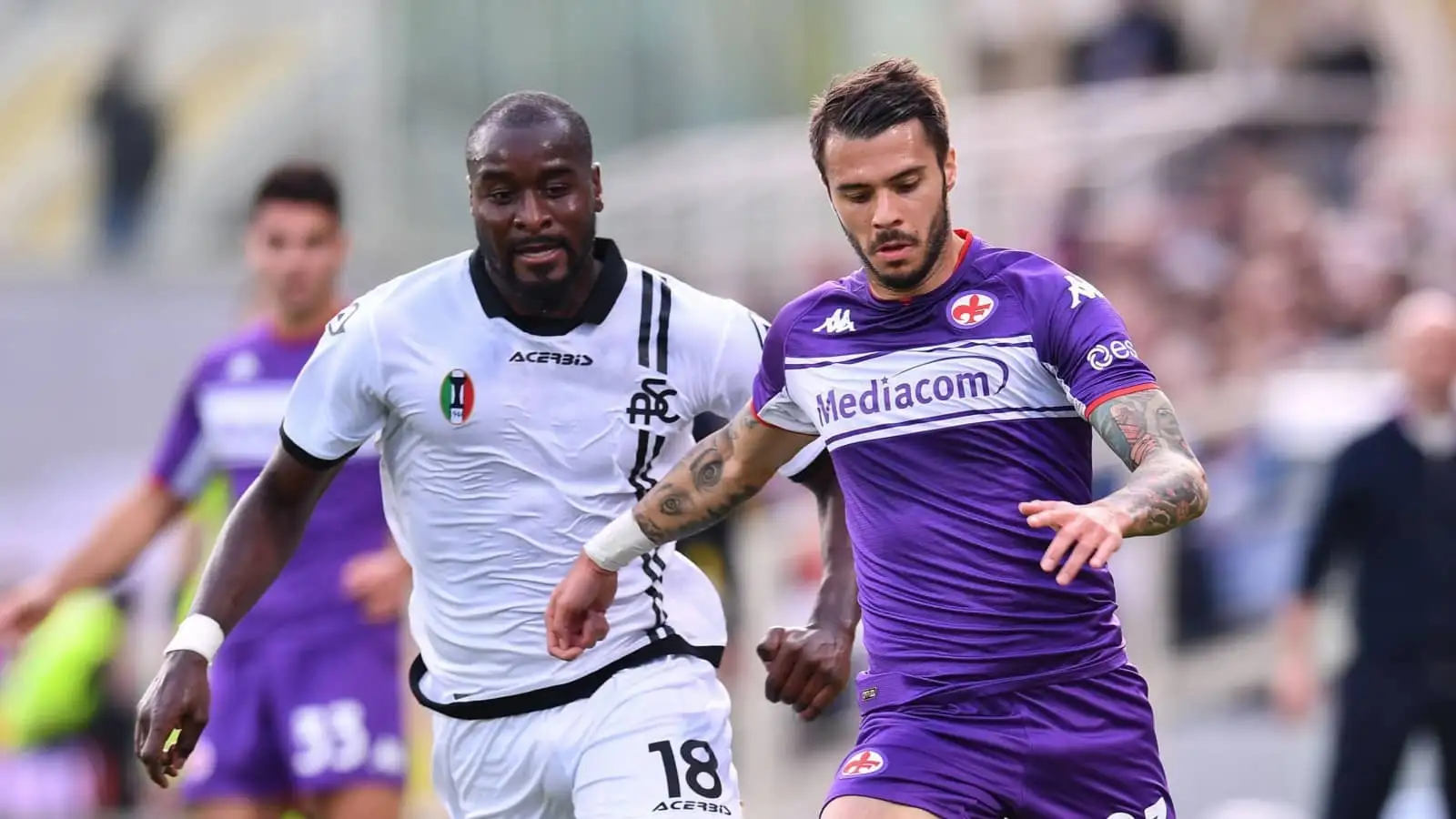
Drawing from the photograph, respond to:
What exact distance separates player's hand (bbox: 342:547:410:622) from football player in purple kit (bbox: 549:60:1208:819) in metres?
2.28

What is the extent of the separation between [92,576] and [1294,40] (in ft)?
38.5

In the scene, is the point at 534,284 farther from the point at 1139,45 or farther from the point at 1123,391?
the point at 1139,45

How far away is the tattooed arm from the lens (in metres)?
5.42

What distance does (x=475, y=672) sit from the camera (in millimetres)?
5641

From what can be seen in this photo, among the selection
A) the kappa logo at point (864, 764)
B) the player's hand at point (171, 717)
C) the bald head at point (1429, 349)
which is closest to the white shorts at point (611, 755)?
the kappa logo at point (864, 764)

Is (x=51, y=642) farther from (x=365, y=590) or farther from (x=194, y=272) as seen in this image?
(x=365, y=590)

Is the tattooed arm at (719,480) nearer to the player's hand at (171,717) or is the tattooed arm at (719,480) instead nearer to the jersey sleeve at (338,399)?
the jersey sleeve at (338,399)

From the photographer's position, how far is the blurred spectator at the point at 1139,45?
16016 millimetres

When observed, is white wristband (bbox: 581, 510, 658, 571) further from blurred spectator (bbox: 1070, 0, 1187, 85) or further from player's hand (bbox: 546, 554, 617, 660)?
blurred spectator (bbox: 1070, 0, 1187, 85)

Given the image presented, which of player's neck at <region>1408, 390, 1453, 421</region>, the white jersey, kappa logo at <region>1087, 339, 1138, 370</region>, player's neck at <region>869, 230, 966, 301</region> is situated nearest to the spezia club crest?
the white jersey

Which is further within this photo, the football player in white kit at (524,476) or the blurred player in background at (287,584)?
the blurred player in background at (287,584)

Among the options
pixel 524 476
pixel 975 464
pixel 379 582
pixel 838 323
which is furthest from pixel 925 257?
pixel 379 582

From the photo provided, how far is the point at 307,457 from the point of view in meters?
5.63

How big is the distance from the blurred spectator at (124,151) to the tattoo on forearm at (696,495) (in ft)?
37.2
